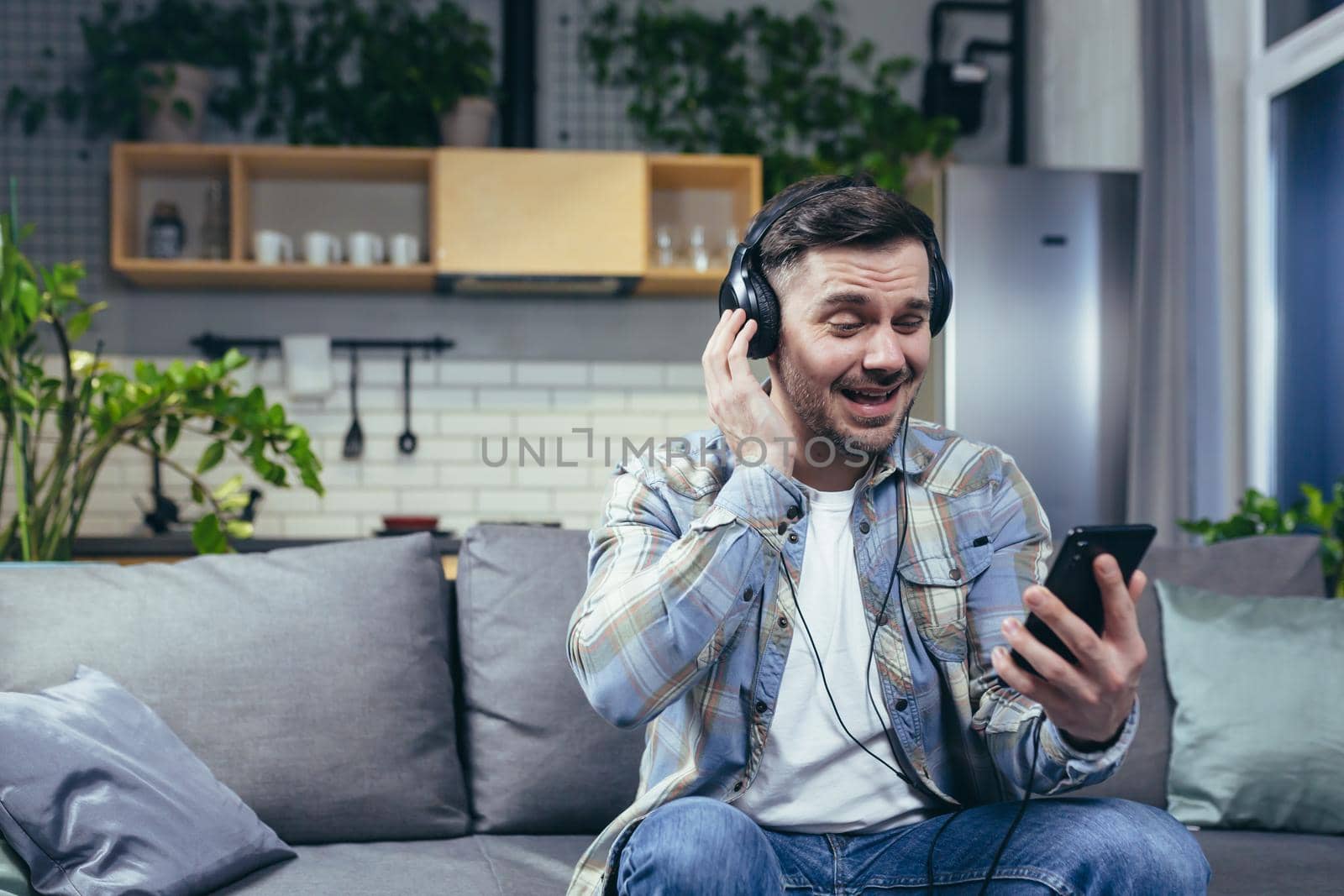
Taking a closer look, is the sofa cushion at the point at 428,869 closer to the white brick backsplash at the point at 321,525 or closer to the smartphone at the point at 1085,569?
the smartphone at the point at 1085,569

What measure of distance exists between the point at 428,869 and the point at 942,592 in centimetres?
76

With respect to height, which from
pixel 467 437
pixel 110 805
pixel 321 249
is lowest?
pixel 110 805

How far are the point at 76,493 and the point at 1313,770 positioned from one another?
208 centimetres

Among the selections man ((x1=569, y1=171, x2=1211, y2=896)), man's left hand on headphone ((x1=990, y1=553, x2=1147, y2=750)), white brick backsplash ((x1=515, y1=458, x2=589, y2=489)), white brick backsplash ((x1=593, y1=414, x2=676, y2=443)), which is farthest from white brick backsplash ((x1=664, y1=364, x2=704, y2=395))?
man's left hand on headphone ((x1=990, y1=553, x2=1147, y2=750))

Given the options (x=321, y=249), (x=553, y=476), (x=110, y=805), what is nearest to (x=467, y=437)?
(x=553, y=476)

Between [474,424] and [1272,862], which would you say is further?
[474,424]

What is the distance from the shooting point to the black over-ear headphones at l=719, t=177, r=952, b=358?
4.58 feet

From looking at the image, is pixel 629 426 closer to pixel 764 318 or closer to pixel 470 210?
pixel 470 210

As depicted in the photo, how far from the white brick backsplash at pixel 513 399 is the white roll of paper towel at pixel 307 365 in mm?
519

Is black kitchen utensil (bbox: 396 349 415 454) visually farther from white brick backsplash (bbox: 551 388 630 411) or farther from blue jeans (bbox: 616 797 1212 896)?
blue jeans (bbox: 616 797 1212 896)

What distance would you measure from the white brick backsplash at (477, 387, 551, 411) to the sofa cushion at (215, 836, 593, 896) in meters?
2.57

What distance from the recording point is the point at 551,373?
4.23 meters

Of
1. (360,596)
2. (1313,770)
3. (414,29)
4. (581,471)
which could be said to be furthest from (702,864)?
(414,29)

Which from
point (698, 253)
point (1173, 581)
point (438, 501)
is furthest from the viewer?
point (438, 501)
